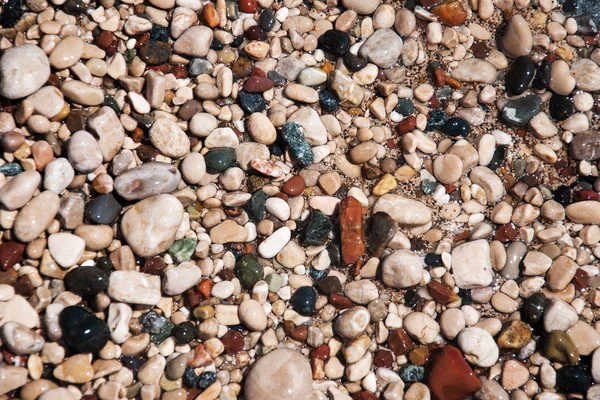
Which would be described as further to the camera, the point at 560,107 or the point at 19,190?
the point at 560,107

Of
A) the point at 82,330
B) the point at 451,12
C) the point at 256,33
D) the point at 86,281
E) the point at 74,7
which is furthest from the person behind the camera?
the point at 451,12

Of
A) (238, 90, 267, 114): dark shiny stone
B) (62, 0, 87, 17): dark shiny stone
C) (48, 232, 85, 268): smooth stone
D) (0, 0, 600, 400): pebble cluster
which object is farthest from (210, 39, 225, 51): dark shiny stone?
(48, 232, 85, 268): smooth stone

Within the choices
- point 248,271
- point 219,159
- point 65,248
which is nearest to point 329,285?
point 248,271

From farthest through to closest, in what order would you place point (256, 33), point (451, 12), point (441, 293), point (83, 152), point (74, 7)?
point (451, 12)
point (256, 33)
point (74, 7)
point (441, 293)
point (83, 152)

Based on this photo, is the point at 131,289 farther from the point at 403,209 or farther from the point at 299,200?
the point at 403,209

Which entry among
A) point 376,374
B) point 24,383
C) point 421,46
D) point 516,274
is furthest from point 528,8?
point 24,383

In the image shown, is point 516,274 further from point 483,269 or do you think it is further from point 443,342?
point 443,342
